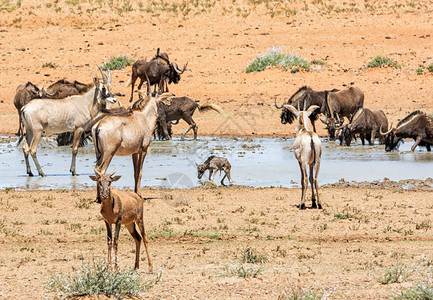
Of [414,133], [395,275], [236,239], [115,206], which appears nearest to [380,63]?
[414,133]

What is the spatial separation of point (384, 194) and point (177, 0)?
3536 centimetres

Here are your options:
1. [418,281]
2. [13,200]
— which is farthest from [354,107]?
[418,281]

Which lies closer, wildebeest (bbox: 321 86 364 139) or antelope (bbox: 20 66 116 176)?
antelope (bbox: 20 66 116 176)

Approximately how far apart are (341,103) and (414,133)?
13.5 ft

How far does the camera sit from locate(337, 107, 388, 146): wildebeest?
70.4ft

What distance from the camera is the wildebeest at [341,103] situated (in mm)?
23734

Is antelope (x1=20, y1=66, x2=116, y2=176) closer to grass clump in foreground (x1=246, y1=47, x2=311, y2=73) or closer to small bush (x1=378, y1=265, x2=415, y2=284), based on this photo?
small bush (x1=378, y1=265, x2=415, y2=284)

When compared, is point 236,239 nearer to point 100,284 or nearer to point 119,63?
point 100,284

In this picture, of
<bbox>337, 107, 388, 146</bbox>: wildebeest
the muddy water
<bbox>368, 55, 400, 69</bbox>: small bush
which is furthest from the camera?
<bbox>368, 55, 400, 69</bbox>: small bush

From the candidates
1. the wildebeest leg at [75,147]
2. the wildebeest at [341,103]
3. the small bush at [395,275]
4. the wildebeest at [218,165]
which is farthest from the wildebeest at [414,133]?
the small bush at [395,275]

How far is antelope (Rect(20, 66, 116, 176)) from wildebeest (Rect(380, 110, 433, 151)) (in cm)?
828

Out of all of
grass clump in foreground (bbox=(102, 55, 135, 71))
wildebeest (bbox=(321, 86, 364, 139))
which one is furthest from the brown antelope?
grass clump in foreground (bbox=(102, 55, 135, 71))

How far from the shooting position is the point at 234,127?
2498 cm

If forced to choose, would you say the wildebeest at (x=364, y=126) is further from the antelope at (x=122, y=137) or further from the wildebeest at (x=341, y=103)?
the antelope at (x=122, y=137)
